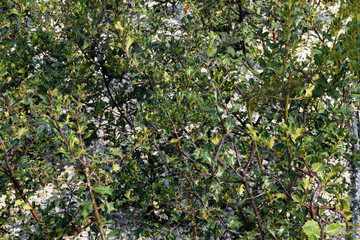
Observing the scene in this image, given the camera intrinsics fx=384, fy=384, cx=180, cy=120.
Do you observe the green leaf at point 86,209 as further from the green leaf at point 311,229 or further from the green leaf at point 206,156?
the green leaf at point 311,229

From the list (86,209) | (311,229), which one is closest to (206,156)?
(311,229)

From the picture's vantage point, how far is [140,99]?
2.56 meters

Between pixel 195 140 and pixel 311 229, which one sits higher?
pixel 195 140

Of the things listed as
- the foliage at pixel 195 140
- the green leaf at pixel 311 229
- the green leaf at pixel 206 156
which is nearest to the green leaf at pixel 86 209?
the foliage at pixel 195 140

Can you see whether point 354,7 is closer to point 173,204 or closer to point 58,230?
point 173,204

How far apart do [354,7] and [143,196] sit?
1621 mm

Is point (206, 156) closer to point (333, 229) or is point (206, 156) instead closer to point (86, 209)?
point (333, 229)

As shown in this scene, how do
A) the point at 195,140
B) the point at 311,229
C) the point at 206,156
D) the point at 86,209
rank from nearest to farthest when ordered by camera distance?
the point at 311,229
the point at 206,156
the point at 86,209
the point at 195,140

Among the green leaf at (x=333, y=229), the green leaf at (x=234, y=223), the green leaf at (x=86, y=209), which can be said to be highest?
the green leaf at (x=86, y=209)

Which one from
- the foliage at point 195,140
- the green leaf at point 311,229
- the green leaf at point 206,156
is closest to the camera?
the green leaf at point 311,229

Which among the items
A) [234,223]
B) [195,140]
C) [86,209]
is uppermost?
[195,140]

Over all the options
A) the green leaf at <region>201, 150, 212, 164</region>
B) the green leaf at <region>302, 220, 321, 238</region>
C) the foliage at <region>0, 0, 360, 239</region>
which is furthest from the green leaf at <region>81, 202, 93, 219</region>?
the green leaf at <region>302, 220, 321, 238</region>

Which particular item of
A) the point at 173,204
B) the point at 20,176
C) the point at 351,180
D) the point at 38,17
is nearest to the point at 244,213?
the point at 173,204

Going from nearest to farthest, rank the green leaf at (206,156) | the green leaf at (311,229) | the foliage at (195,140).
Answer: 1. the green leaf at (311,229)
2. the green leaf at (206,156)
3. the foliage at (195,140)
